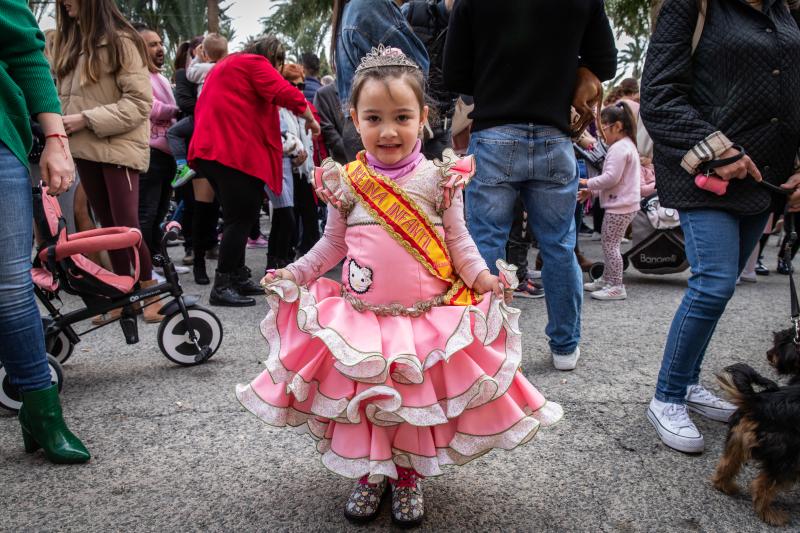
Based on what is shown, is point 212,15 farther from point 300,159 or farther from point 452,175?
point 452,175

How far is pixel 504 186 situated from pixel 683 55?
1012mm

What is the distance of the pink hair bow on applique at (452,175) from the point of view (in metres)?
1.98

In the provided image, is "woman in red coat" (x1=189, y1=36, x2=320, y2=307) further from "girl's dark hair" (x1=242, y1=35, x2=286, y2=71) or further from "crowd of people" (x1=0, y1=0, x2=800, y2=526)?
"crowd of people" (x1=0, y1=0, x2=800, y2=526)

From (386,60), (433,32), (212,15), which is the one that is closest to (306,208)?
(433,32)

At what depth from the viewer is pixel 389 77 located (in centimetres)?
192

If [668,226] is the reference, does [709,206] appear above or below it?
above

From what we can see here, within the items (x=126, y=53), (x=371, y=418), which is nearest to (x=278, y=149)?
(x=126, y=53)

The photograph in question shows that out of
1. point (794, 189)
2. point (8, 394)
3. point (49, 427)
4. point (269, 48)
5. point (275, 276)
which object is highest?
point (269, 48)

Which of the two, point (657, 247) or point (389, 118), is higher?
point (389, 118)

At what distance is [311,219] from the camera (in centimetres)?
589

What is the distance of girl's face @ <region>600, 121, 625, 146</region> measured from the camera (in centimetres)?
546

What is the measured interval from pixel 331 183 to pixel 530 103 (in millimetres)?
1407

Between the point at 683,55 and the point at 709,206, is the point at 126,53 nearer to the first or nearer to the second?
the point at 683,55

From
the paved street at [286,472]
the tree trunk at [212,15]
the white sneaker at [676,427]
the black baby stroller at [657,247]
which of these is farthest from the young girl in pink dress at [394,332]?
the tree trunk at [212,15]
